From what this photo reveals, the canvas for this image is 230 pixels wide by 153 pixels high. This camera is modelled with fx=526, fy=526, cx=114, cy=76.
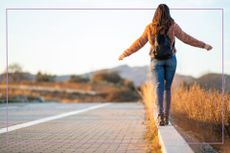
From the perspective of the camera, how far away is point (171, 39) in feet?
25.7

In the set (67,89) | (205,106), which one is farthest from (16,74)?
(205,106)

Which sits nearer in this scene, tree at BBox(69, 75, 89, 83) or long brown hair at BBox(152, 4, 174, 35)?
long brown hair at BBox(152, 4, 174, 35)

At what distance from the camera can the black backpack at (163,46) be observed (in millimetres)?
7809

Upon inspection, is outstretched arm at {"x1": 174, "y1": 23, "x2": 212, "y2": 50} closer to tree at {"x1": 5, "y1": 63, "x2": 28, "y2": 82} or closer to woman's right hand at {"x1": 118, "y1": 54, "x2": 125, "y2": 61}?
woman's right hand at {"x1": 118, "y1": 54, "x2": 125, "y2": 61}

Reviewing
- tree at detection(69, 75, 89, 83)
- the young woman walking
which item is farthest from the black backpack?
tree at detection(69, 75, 89, 83)

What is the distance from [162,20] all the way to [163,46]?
0.40 meters

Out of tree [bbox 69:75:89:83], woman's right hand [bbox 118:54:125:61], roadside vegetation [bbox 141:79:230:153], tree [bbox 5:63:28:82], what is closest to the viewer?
woman's right hand [bbox 118:54:125:61]

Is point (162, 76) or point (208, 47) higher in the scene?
point (208, 47)

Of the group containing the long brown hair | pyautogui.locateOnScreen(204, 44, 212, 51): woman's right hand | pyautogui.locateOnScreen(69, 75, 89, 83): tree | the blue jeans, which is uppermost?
the long brown hair

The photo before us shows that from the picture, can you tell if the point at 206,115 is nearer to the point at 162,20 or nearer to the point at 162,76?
the point at 162,76

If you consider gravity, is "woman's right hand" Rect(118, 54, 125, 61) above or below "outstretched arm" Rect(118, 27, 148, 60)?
below

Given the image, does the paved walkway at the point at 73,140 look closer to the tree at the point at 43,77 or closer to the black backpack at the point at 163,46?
the black backpack at the point at 163,46

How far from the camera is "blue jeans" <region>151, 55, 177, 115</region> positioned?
7.99 metres

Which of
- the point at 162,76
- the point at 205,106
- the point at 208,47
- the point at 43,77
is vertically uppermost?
the point at 208,47
